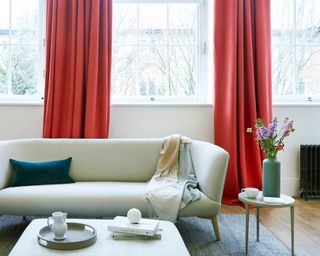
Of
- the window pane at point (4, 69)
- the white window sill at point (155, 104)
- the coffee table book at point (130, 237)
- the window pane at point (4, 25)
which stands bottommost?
the coffee table book at point (130, 237)

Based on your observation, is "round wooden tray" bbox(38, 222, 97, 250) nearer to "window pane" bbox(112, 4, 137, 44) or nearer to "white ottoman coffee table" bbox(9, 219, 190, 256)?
"white ottoman coffee table" bbox(9, 219, 190, 256)

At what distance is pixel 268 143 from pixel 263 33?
1.63m

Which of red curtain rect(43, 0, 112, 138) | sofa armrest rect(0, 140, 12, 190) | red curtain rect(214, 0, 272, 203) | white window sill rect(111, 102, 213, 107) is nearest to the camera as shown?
sofa armrest rect(0, 140, 12, 190)

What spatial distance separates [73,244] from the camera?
5.16ft

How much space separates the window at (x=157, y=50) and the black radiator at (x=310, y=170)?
1279mm

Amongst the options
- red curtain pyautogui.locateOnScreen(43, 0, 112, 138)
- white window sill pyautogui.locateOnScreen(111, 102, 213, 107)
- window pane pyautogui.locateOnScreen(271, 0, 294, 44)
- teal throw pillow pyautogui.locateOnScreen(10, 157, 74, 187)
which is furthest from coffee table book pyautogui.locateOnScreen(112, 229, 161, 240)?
window pane pyautogui.locateOnScreen(271, 0, 294, 44)

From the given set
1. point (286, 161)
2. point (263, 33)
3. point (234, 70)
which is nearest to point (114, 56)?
point (234, 70)

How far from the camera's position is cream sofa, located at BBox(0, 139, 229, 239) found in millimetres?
2539

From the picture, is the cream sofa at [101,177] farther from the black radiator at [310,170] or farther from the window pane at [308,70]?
the window pane at [308,70]

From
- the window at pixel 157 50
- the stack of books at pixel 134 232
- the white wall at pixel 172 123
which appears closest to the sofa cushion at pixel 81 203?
the stack of books at pixel 134 232

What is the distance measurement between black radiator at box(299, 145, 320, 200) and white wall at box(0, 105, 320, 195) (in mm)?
94

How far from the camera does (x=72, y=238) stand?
65.4 inches

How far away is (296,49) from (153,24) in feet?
5.48

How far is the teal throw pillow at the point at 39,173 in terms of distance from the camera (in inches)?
110
